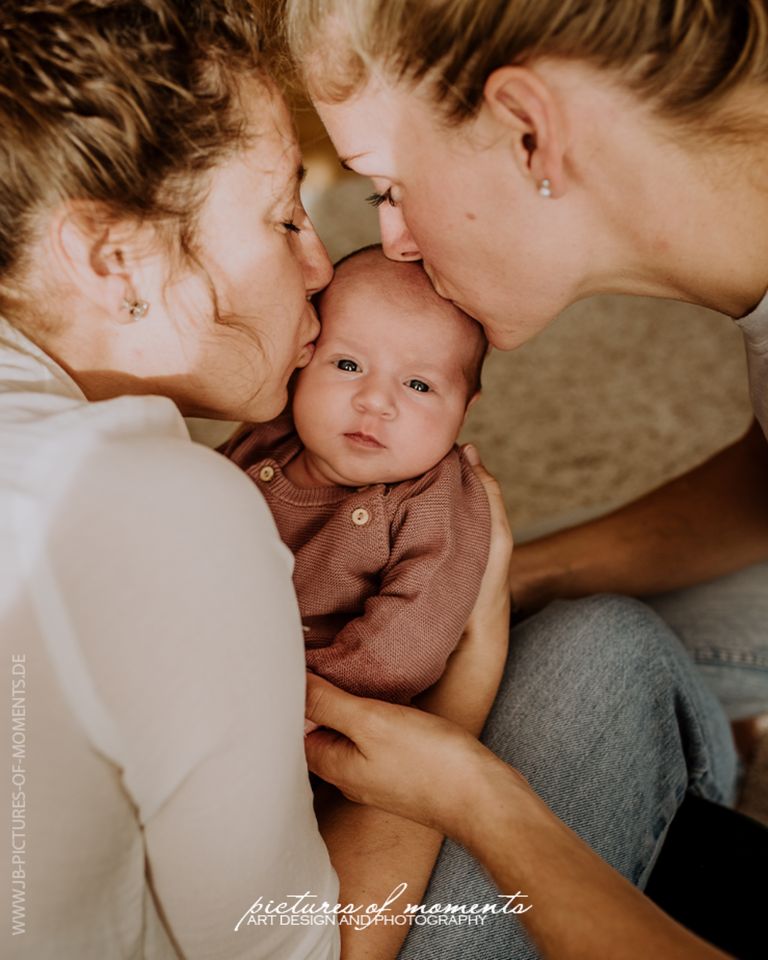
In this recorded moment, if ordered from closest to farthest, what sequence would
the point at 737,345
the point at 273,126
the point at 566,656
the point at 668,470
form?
the point at 273,126, the point at 566,656, the point at 668,470, the point at 737,345

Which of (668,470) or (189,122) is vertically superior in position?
(189,122)

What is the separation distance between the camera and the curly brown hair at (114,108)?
721 millimetres

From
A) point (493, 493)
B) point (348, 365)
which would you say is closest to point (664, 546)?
point (493, 493)

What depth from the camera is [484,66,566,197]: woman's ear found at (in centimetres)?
81

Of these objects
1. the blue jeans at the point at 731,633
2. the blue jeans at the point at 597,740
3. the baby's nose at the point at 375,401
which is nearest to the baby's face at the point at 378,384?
the baby's nose at the point at 375,401

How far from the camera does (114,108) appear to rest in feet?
2.42

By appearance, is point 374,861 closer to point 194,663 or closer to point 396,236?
point 194,663

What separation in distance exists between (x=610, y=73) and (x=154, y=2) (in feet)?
1.35

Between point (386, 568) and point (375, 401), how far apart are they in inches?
8.7

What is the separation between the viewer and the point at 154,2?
76 cm

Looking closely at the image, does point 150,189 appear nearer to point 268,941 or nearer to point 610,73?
point 610,73

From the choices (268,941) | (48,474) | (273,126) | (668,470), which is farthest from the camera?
(668,470)

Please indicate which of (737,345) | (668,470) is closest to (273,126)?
(668,470)

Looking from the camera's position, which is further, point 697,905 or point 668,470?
point 668,470
